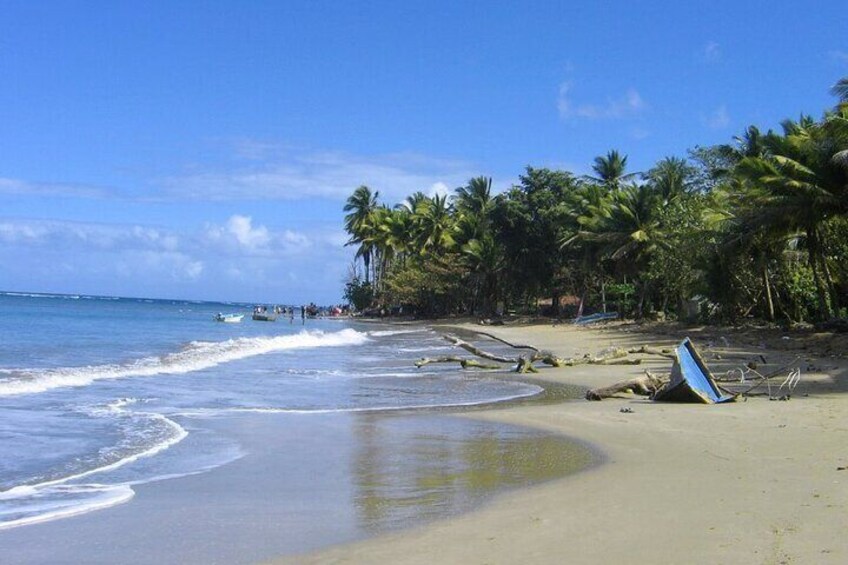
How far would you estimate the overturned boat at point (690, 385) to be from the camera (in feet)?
41.9

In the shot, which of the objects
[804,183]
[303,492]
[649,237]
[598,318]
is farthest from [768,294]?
[303,492]

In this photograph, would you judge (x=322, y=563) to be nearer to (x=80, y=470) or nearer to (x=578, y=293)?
(x=80, y=470)

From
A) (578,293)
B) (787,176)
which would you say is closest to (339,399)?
(787,176)

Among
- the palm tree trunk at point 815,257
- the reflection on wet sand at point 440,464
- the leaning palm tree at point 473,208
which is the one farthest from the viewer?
the leaning palm tree at point 473,208

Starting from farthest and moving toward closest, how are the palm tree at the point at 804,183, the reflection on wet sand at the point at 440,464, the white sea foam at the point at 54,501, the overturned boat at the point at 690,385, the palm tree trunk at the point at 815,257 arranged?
the palm tree trunk at the point at 815,257
the palm tree at the point at 804,183
the overturned boat at the point at 690,385
the reflection on wet sand at the point at 440,464
the white sea foam at the point at 54,501

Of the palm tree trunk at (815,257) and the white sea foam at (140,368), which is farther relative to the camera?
the palm tree trunk at (815,257)

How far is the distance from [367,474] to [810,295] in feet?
92.2

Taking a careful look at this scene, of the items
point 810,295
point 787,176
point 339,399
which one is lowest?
point 339,399

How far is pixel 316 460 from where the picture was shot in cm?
892

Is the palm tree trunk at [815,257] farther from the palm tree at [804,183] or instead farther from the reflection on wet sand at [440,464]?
the reflection on wet sand at [440,464]

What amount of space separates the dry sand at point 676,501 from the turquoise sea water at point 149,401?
3.16 m

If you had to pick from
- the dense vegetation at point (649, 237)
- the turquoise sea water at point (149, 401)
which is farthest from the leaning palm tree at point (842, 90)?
the turquoise sea water at point (149, 401)

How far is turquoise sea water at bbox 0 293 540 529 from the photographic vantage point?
779 cm

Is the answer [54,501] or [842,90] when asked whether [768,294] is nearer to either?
[842,90]
